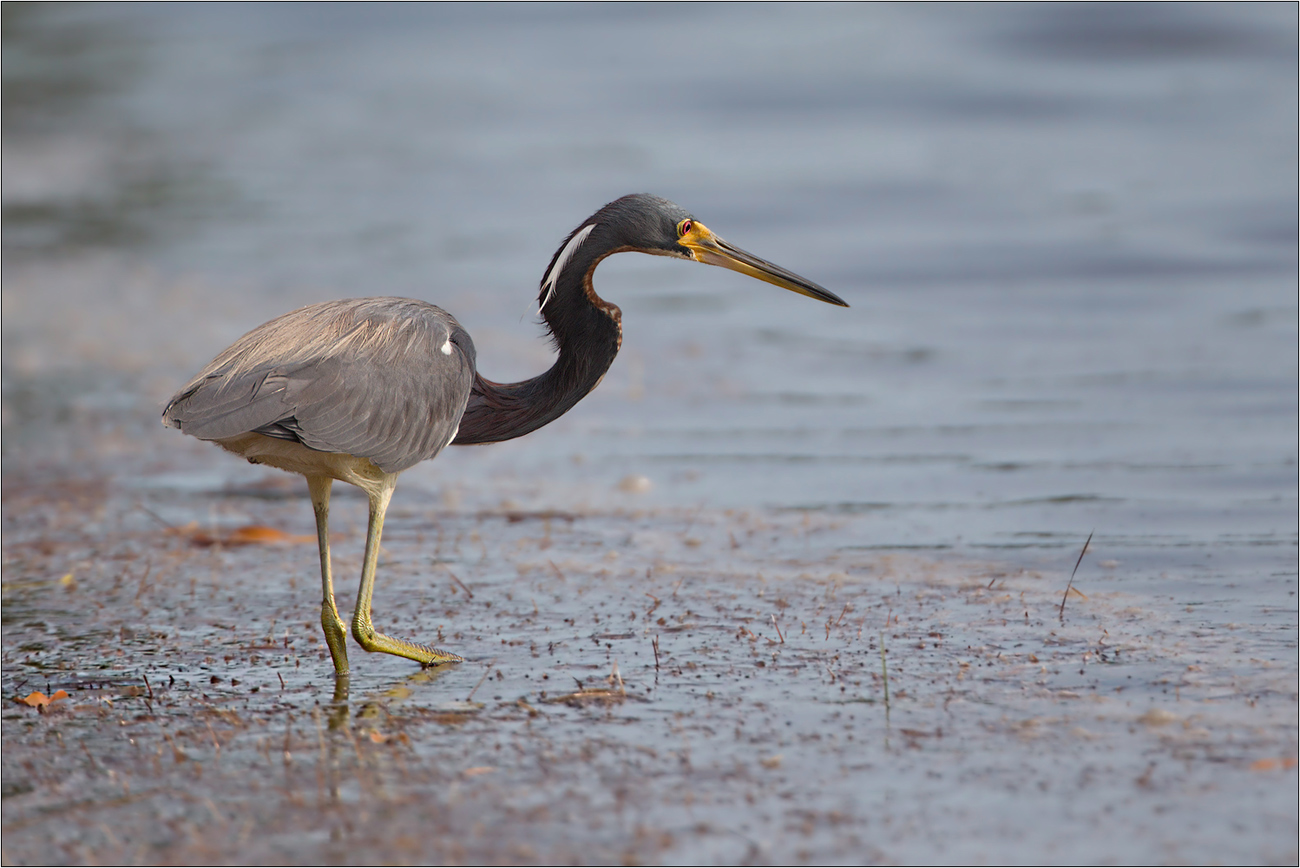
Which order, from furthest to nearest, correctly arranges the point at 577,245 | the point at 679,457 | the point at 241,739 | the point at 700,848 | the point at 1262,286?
the point at 1262,286 → the point at 679,457 → the point at 577,245 → the point at 241,739 → the point at 700,848

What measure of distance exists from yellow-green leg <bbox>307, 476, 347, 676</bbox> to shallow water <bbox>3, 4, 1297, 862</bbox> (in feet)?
0.41

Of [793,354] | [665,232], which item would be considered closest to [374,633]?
[665,232]

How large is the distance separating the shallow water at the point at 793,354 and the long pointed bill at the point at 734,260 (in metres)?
1.25

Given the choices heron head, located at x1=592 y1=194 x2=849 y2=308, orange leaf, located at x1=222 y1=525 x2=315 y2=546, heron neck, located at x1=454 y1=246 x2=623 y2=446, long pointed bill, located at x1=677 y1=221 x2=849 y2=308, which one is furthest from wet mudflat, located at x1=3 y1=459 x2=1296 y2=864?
heron head, located at x1=592 y1=194 x2=849 y2=308

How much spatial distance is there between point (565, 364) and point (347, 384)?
1038 millimetres

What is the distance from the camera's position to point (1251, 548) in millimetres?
6680

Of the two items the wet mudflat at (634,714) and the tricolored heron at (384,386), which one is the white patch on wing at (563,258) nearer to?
the tricolored heron at (384,386)

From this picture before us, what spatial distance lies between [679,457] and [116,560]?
3.34 metres

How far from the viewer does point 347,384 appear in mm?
5062

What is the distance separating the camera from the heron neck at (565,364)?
579 cm

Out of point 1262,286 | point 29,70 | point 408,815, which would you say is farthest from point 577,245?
point 29,70

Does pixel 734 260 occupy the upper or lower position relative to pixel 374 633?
upper

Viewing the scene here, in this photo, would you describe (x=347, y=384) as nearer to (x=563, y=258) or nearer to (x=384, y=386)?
(x=384, y=386)

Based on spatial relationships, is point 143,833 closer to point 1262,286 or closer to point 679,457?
point 679,457
